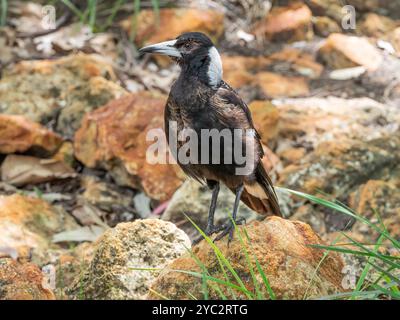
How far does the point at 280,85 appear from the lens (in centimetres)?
654

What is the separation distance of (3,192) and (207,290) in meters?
2.85

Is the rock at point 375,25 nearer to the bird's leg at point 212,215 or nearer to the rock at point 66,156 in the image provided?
the rock at point 66,156

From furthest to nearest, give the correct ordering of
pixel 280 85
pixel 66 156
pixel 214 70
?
1. pixel 280 85
2. pixel 66 156
3. pixel 214 70

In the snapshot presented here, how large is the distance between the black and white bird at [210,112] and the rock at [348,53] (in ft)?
11.0

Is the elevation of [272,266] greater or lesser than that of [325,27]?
greater

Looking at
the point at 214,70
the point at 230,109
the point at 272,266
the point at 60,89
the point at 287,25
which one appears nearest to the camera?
the point at 272,266

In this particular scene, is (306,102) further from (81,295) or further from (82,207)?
(81,295)

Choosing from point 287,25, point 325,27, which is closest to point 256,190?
point 287,25

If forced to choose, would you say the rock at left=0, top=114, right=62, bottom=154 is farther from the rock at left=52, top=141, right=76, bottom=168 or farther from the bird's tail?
the bird's tail

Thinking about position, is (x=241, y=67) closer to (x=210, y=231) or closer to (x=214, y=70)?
(x=214, y=70)

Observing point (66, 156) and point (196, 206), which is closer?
point (196, 206)

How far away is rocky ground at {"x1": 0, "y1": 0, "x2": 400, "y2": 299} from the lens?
3.26 meters

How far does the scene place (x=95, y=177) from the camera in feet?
18.0

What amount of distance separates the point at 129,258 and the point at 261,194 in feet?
2.91
